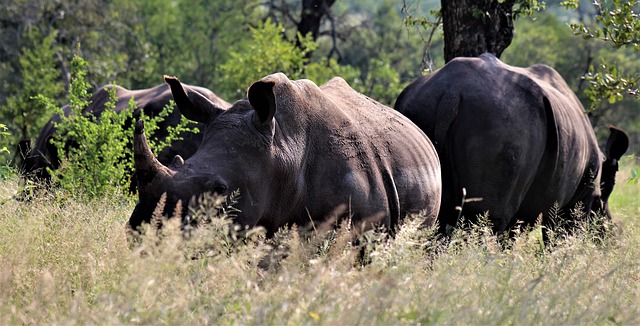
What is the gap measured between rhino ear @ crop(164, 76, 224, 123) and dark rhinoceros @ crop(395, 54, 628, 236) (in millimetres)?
2601

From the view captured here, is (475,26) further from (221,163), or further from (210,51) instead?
(210,51)

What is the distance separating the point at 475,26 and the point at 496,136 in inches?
88.8

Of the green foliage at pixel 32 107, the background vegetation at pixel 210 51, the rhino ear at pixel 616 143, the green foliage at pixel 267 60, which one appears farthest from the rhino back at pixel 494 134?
the green foliage at pixel 32 107

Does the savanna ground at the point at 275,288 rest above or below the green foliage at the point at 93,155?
above

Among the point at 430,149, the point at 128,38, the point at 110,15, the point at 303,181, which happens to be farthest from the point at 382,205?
the point at 128,38

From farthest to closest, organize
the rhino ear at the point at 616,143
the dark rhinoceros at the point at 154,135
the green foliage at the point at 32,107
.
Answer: the green foliage at the point at 32,107, the dark rhinoceros at the point at 154,135, the rhino ear at the point at 616,143

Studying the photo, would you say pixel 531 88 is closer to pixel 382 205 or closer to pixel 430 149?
pixel 430 149

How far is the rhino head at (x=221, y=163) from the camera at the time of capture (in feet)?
18.7

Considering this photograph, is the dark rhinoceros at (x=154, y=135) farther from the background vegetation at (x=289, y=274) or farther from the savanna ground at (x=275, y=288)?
the savanna ground at (x=275, y=288)

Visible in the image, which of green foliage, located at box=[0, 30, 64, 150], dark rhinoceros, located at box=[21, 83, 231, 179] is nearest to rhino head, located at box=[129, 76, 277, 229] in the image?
dark rhinoceros, located at box=[21, 83, 231, 179]

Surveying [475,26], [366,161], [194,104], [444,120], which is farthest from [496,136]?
[194,104]

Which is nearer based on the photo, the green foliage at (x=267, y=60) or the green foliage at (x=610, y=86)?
the green foliage at (x=610, y=86)

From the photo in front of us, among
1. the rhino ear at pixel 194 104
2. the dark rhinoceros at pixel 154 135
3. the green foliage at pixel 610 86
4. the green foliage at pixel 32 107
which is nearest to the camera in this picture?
the rhino ear at pixel 194 104

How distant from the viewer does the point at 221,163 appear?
5.99 m
